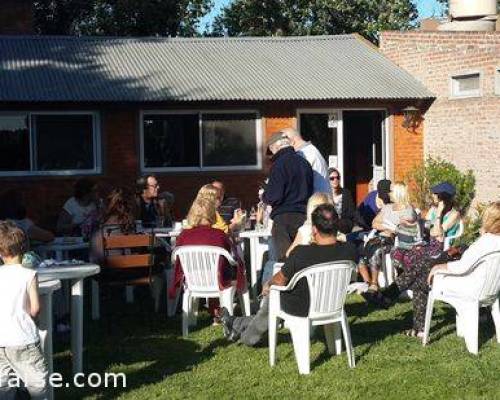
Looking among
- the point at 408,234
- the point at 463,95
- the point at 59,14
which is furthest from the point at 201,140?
the point at 59,14

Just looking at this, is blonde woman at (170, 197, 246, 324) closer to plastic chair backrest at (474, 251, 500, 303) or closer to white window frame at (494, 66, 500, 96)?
plastic chair backrest at (474, 251, 500, 303)

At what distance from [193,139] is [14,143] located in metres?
3.27

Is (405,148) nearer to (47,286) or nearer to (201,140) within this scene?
(201,140)

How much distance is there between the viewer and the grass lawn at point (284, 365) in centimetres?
629

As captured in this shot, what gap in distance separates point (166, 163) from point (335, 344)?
32.2 feet

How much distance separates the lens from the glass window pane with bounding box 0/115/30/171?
15891mm

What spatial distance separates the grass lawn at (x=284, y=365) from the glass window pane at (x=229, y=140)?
27.3 ft

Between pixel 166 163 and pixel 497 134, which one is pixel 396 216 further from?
pixel 166 163

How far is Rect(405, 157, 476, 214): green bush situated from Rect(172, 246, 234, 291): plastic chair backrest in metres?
8.07

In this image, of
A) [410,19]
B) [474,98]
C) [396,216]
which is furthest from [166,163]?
[410,19]

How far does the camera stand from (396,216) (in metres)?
10.4

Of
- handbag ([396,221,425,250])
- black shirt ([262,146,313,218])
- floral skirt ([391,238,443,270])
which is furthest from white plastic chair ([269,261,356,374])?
handbag ([396,221,425,250])

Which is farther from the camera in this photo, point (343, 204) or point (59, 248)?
point (343, 204)

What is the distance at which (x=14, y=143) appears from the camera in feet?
52.4
